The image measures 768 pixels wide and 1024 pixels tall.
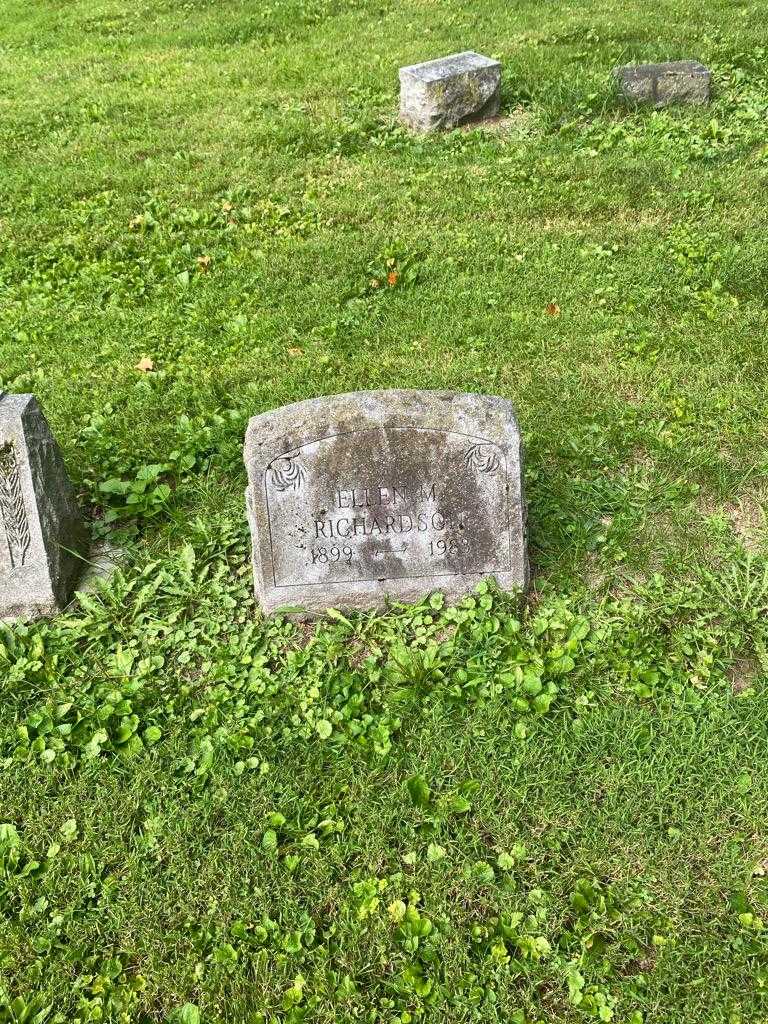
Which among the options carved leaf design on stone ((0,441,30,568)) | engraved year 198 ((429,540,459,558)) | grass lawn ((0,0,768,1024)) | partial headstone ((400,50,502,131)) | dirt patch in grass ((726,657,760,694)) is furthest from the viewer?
partial headstone ((400,50,502,131))

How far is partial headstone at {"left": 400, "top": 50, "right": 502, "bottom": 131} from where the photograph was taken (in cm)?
831

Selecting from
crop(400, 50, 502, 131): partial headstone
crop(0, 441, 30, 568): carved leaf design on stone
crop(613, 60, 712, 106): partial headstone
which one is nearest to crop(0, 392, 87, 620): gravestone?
crop(0, 441, 30, 568): carved leaf design on stone

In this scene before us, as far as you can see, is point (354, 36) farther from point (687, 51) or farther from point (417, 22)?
point (687, 51)

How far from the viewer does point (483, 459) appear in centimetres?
376

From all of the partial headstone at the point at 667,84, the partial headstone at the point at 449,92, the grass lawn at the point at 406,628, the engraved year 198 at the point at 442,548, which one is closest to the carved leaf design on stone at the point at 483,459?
the engraved year 198 at the point at 442,548

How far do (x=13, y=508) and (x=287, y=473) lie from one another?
4.15ft

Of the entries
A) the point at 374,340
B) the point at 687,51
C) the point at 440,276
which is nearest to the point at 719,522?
the point at 374,340

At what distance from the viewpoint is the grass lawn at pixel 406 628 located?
9.42 feet

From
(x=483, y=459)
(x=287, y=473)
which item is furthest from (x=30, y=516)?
(x=483, y=459)

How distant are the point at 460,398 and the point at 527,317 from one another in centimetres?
250

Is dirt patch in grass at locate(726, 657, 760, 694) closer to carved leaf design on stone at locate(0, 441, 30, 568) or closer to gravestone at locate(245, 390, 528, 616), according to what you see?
gravestone at locate(245, 390, 528, 616)

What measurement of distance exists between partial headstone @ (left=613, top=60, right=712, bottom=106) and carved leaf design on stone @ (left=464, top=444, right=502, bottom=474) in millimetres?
6424

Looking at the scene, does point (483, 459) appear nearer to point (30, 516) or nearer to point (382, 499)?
point (382, 499)

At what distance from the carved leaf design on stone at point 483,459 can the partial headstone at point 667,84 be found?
6.42 meters
